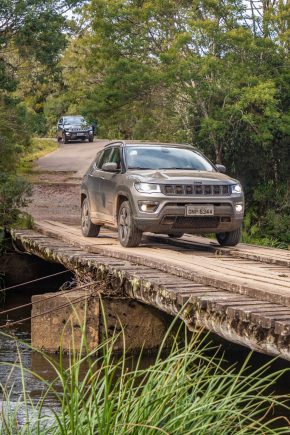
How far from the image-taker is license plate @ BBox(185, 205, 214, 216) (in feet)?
46.3

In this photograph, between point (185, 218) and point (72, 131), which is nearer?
Answer: point (185, 218)

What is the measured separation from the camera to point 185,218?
14.2 m

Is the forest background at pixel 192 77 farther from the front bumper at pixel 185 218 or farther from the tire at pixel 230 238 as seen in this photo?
the front bumper at pixel 185 218

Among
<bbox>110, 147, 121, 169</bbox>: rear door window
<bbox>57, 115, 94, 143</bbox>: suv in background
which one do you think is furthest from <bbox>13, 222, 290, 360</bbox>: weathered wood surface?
<bbox>57, 115, 94, 143</bbox>: suv in background

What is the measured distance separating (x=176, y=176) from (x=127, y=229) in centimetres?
123

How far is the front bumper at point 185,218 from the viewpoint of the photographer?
1409 cm

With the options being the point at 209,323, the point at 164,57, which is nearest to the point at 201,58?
the point at 164,57

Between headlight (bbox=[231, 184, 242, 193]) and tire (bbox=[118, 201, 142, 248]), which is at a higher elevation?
headlight (bbox=[231, 184, 242, 193])

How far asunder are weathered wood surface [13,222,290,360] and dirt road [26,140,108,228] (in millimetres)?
8464

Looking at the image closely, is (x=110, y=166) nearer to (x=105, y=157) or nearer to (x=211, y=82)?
(x=105, y=157)

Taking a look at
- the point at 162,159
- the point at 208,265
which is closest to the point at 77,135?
the point at 162,159

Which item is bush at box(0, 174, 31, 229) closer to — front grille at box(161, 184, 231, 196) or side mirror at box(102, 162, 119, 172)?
side mirror at box(102, 162, 119, 172)

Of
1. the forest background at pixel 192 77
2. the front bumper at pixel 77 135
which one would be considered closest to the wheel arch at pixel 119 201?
the forest background at pixel 192 77

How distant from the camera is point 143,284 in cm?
1122
